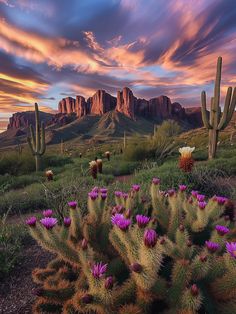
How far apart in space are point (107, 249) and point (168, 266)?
0.61m

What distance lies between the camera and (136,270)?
180 centimetres

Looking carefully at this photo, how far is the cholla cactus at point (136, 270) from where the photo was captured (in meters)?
1.89

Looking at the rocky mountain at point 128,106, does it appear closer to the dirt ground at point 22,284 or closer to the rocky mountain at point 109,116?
the rocky mountain at point 109,116

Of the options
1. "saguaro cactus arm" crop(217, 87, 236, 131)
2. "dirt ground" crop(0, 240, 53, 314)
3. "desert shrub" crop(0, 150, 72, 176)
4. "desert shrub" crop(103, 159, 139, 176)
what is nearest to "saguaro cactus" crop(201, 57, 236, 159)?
"saguaro cactus arm" crop(217, 87, 236, 131)

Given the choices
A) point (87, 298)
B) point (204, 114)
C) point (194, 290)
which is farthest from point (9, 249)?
point (204, 114)

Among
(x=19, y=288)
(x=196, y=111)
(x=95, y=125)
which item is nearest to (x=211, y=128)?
(x=19, y=288)

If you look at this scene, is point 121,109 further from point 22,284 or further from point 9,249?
point 22,284

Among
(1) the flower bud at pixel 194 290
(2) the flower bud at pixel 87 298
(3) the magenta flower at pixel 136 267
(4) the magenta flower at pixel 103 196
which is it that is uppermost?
(4) the magenta flower at pixel 103 196

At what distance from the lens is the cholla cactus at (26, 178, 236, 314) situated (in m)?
1.89

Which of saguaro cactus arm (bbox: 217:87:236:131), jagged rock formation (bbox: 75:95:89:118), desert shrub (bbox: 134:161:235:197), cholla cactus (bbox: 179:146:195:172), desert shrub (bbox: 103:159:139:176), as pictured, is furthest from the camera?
jagged rock formation (bbox: 75:95:89:118)

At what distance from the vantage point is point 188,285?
2066 millimetres

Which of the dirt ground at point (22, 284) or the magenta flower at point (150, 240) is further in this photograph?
the dirt ground at point (22, 284)

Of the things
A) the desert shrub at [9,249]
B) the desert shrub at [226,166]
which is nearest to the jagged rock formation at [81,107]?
the desert shrub at [226,166]

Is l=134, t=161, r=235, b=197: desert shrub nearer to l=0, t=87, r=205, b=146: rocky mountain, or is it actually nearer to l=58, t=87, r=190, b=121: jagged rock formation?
l=0, t=87, r=205, b=146: rocky mountain
